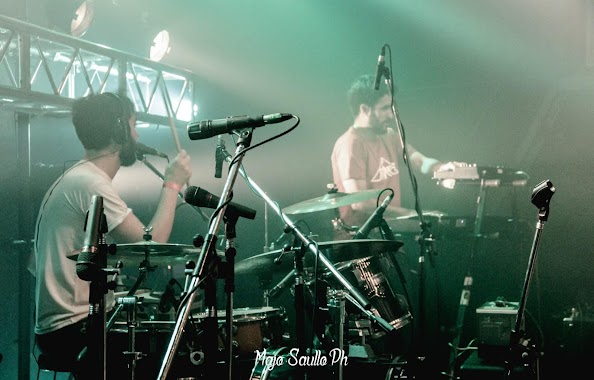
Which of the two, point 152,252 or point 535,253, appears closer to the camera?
point 535,253

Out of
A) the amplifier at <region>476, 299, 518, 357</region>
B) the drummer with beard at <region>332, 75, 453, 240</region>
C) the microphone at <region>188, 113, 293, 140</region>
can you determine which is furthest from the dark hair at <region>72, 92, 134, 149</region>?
the amplifier at <region>476, 299, 518, 357</region>

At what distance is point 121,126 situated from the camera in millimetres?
4219

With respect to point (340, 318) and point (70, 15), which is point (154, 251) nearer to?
point (340, 318)

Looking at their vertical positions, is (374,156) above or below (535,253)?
above

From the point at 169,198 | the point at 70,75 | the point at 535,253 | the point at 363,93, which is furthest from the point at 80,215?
the point at 363,93

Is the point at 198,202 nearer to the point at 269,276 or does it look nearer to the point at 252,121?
the point at 252,121

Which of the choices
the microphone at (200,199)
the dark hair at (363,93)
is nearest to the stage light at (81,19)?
the dark hair at (363,93)

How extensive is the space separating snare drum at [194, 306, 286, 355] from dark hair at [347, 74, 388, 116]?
8.31 ft

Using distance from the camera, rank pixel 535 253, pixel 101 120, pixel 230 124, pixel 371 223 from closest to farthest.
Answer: pixel 230 124 < pixel 535 253 < pixel 101 120 < pixel 371 223

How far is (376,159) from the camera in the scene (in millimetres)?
5895

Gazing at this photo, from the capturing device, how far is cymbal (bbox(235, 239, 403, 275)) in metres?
3.69

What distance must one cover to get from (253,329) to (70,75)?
10.9 ft

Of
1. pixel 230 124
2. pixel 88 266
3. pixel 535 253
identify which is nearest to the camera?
pixel 88 266

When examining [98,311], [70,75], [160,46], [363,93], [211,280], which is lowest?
[98,311]
